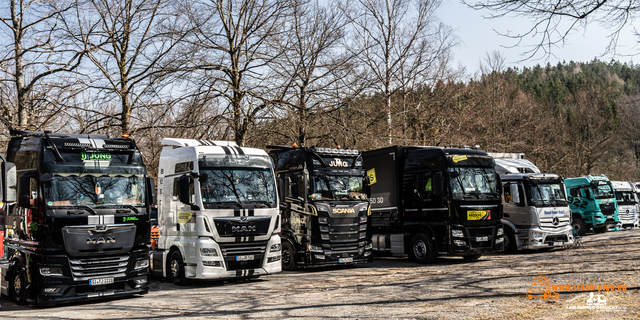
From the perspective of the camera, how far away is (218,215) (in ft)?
38.5

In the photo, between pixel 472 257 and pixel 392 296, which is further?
pixel 472 257

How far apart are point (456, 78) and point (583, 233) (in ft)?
37.0

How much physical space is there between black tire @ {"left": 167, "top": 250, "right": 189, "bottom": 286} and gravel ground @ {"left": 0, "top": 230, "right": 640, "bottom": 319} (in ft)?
0.93

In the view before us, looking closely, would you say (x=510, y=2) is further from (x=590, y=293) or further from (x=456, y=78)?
(x=456, y=78)

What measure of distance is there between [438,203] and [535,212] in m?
4.18

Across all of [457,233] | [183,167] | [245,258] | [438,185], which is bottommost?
[245,258]

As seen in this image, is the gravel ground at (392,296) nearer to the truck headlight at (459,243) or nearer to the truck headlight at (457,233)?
the truck headlight at (459,243)

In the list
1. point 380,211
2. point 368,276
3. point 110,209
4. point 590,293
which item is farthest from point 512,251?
point 110,209

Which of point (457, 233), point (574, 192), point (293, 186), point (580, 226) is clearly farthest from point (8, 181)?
point (574, 192)

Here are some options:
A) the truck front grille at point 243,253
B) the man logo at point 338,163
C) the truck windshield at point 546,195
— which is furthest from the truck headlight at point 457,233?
the truck front grille at point 243,253

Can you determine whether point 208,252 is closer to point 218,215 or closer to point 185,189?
point 218,215

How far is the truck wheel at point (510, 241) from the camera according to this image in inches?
692

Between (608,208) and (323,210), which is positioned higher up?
(323,210)

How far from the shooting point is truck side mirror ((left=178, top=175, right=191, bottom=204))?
11664mm
